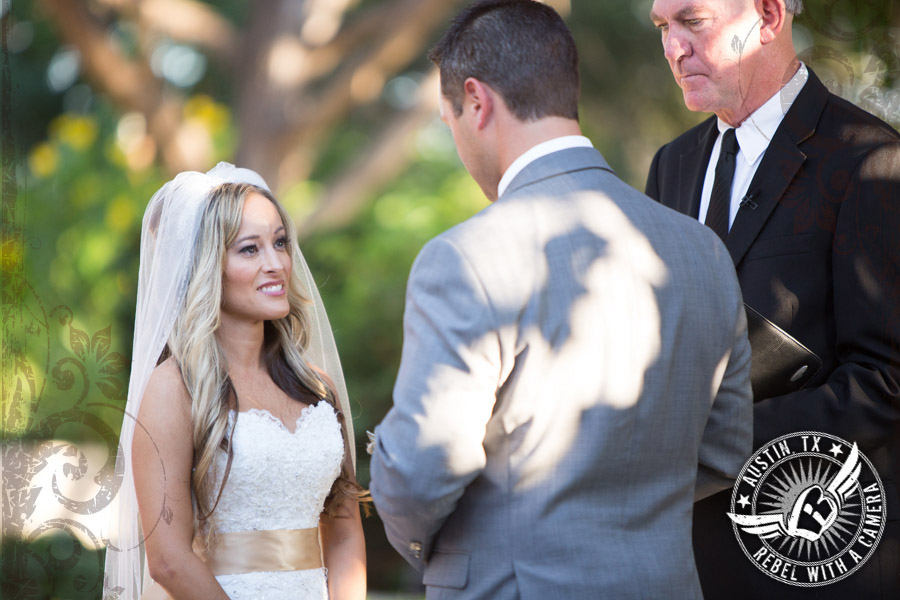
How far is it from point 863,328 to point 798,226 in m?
0.30

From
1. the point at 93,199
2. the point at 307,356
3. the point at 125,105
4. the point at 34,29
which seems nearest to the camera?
the point at 307,356

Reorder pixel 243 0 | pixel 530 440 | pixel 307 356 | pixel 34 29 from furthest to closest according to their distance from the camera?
pixel 243 0 → pixel 34 29 → pixel 307 356 → pixel 530 440

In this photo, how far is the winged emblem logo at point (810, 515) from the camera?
216cm

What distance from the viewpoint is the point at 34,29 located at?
936 centimetres

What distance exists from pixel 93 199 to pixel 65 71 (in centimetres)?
256

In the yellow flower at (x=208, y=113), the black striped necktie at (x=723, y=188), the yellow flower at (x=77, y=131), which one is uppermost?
the yellow flower at (x=208, y=113)

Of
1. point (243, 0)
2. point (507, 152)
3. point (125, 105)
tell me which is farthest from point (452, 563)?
point (243, 0)

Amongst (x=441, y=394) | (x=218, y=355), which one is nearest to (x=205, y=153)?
(x=218, y=355)

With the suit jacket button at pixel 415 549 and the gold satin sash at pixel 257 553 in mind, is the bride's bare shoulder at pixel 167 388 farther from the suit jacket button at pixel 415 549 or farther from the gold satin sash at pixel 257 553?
the suit jacket button at pixel 415 549

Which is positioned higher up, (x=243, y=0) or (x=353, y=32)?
(x=243, y=0)

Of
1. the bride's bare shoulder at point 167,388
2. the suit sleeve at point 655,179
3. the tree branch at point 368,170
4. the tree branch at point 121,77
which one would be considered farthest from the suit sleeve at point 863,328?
the tree branch at point 121,77

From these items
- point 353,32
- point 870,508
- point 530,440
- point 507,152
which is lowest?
point 870,508

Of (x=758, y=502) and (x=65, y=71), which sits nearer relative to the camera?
(x=758, y=502)

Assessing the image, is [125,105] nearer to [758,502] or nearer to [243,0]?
[243,0]
